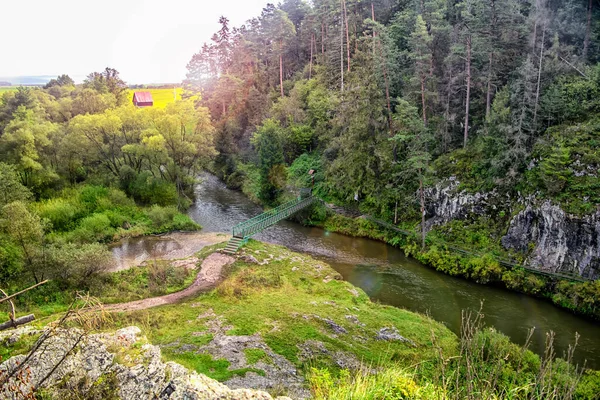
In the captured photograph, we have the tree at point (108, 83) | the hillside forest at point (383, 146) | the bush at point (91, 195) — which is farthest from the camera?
the tree at point (108, 83)

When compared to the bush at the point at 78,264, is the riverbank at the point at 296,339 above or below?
below

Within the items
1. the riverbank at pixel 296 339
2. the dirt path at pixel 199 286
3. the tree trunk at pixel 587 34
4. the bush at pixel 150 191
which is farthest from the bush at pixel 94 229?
the tree trunk at pixel 587 34

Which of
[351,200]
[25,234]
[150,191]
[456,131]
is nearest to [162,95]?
[150,191]

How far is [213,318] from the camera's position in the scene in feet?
48.5

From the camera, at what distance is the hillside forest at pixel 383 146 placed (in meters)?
21.3

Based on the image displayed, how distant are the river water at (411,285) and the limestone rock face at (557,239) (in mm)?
2521

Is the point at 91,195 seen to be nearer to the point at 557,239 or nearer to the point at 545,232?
the point at 545,232

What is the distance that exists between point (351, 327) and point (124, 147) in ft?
85.0

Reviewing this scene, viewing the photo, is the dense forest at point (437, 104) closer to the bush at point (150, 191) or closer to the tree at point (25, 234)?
the bush at point (150, 191)

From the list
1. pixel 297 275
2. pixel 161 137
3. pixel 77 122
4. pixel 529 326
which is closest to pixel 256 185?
pixel 161 137

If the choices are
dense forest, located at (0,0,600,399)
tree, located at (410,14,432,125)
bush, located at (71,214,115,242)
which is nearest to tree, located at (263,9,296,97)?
dense forest, located at (0,0,600,399)

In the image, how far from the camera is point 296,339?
13.4m

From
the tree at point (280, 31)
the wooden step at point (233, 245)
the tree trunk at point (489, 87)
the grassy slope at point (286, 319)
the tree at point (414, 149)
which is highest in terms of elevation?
the tree at point (280, 31)

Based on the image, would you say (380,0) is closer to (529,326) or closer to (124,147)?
(124,147)
